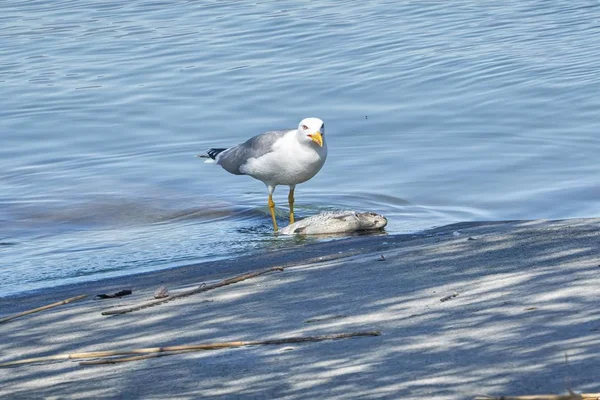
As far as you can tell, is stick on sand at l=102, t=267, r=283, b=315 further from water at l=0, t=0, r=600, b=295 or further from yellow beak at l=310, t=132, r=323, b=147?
yellow beak at l=310, t=132, r=323, b=147

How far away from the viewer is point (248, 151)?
35.7ft

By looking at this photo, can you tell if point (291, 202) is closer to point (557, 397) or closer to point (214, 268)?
point (214, 268)

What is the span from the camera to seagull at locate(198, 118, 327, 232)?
10180mm

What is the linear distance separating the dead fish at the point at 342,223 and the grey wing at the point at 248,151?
3.10ft

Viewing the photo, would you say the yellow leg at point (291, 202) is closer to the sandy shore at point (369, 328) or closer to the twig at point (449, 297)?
the sandy shore at point (369, 328)

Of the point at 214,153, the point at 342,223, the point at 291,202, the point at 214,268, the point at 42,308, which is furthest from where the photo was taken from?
the point at 214,153

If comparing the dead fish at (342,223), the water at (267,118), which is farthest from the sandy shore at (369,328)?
the water at (267,118)

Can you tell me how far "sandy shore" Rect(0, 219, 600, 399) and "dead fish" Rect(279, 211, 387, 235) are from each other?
221 centimetres

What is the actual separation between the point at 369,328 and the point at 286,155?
17.7 feet

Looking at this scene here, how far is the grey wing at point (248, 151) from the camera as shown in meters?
10.6

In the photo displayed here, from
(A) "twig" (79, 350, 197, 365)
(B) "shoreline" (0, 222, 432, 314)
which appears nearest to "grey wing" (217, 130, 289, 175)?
(B) "shoreline" (0, 222, 432, 314)

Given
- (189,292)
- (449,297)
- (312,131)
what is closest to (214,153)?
(312,131)

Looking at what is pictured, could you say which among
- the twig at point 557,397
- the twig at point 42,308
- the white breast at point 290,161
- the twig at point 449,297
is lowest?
the white breast at point 290,161

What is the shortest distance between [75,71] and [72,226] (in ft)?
28.0
